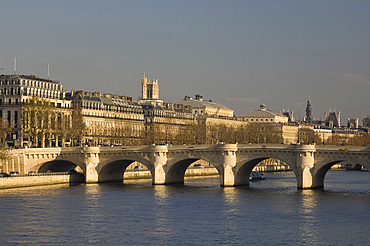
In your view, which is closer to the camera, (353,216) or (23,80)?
(353,216)

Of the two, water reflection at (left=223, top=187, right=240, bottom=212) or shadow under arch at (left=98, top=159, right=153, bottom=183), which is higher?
shadow under arch at (left=98, top=159, right=153, bottom=183)

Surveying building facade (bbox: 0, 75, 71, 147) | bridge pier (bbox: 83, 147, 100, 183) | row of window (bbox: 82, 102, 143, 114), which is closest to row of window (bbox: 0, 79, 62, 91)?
building facade (bbox: 0, 75, 71, 147)

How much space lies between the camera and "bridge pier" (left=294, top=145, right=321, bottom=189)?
93125 mm

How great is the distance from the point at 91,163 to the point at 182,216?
1461 inches

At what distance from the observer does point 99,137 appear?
150 metres

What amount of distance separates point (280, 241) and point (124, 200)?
27493mm

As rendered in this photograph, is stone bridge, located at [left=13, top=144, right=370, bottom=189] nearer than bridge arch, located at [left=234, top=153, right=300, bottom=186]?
Yes

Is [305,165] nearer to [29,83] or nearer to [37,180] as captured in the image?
[37,180]

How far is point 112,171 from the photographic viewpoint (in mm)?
110250

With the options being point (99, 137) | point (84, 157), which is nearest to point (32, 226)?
point (84, 157)

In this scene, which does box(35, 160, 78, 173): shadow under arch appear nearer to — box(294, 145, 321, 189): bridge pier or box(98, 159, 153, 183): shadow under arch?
box(98, 159, 153, 183): shadow under arch

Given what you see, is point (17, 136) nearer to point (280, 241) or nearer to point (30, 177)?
point (30, 177)

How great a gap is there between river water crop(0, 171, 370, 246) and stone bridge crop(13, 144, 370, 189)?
2859 millimetres

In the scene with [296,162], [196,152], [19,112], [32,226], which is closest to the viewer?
[32,226]
